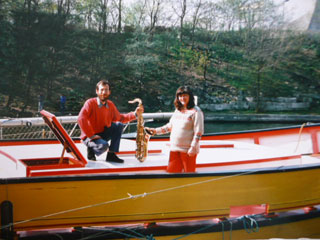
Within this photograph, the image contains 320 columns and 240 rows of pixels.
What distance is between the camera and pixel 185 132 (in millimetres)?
4098

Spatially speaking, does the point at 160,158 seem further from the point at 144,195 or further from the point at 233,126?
the point at 233,126

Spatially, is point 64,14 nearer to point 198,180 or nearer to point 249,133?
point 249,133

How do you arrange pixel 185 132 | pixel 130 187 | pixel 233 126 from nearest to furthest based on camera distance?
pixel 130 187
pixel 185 132
pixel 233 126

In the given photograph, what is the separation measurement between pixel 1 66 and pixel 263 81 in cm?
2059

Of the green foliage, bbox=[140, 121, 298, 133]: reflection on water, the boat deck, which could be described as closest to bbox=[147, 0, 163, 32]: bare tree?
the green foliage

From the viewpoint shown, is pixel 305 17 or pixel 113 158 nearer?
pixel 113 158

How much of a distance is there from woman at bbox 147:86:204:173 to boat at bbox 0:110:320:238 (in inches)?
8.6

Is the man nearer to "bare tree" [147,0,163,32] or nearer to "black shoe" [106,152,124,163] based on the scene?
"black shoe" [106,152,124,163]

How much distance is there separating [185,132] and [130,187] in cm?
93

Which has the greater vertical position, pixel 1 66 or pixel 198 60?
pixel 198 60

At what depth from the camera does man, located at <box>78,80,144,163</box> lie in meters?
4.12

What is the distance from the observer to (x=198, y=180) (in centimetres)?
399

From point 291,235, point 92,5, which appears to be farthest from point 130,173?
point 92,5

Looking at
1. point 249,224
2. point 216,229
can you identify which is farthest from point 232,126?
point 216,229
